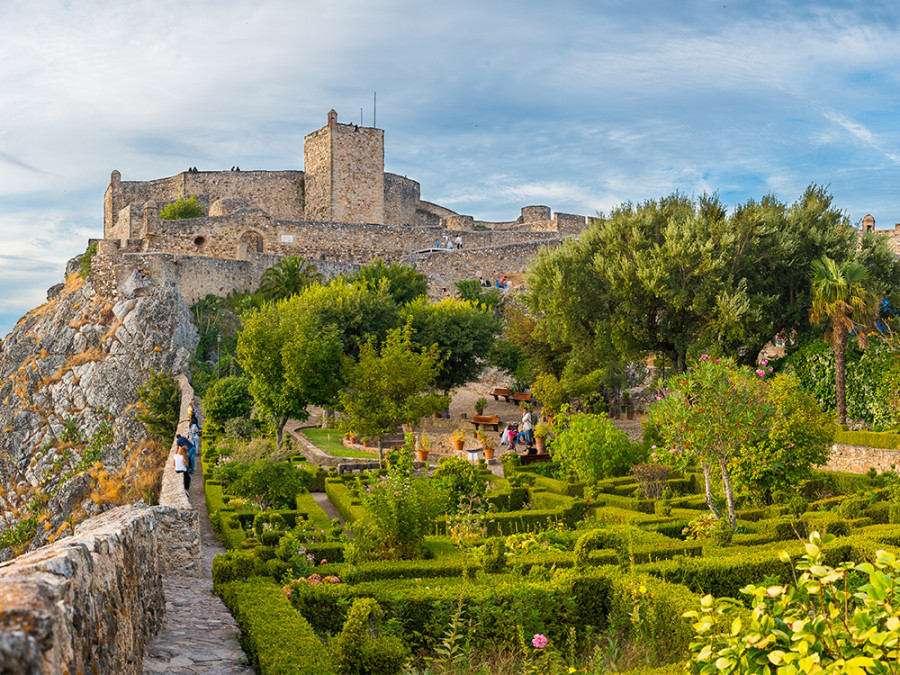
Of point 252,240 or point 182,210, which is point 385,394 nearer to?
point 252,240

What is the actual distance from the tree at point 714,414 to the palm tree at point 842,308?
1104 centimetres

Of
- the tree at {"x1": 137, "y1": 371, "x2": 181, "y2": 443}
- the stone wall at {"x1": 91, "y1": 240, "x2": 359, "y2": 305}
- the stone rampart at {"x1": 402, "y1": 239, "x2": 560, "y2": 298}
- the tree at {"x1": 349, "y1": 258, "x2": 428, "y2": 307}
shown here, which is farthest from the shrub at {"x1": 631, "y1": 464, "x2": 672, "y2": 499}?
the stone rampart at {"x1": 402, "y1": 239, "x2": 560, "y2": 298}

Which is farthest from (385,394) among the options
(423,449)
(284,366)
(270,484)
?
(270,484)

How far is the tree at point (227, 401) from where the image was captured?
22609mm

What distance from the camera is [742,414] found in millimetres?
10969

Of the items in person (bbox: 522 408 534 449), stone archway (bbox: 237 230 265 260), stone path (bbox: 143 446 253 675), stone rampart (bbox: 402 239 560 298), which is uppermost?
stone archway (bbox: 237 230 265 260)

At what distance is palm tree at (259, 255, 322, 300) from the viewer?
34.2 metres

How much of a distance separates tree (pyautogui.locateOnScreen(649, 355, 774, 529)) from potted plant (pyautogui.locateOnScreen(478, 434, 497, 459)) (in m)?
11.0

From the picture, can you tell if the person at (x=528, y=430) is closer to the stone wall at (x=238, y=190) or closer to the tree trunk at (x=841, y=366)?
the tree trunk at (x=841, y=366)

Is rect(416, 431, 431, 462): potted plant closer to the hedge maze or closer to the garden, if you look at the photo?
the garden

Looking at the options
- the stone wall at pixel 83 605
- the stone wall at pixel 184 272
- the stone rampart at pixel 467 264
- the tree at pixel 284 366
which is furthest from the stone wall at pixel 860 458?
the stone wall at pixel 184 272

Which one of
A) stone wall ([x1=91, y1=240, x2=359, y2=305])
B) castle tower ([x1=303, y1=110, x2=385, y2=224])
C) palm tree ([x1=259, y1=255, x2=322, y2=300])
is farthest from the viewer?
castle tower ([x1=303, y1=110, x2=385, y2=224])

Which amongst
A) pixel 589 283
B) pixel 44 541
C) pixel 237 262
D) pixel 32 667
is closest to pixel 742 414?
pixel 32 667

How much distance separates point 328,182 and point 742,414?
36371 millimetres
